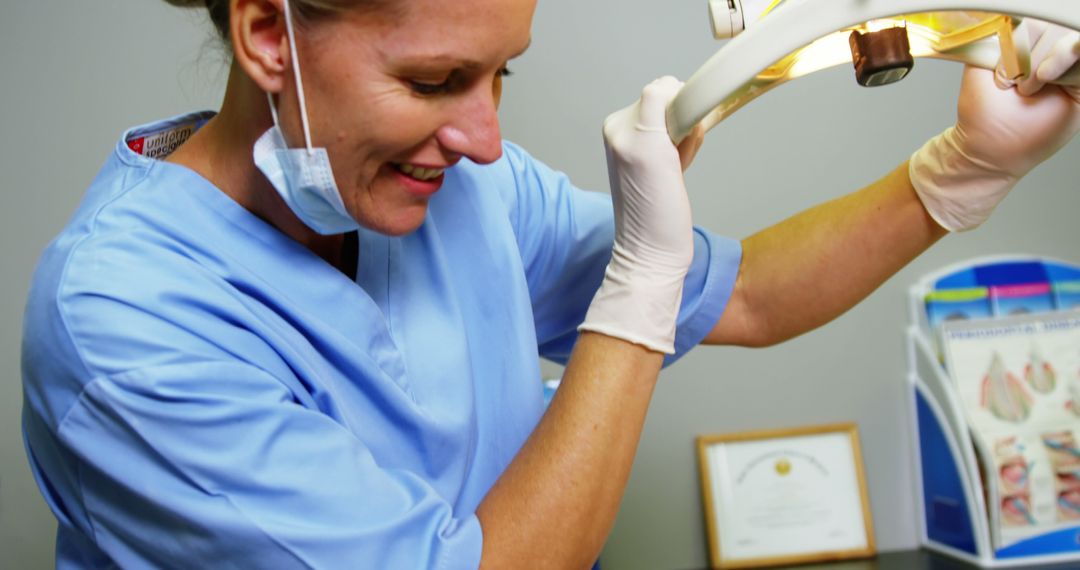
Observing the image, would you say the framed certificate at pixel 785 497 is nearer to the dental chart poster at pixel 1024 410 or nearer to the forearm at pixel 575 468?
the dental chart poster at pixel 1024 410

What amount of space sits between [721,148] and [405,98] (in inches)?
41.1

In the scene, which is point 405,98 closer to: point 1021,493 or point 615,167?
point 615,167

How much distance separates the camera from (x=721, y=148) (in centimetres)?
169

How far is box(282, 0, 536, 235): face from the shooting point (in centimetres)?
72

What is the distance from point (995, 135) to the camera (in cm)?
88


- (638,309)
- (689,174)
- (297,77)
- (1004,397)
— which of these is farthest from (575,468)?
(1004,397)

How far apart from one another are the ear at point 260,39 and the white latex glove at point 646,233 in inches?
12.3

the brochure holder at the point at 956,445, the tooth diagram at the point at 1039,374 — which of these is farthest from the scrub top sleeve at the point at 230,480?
the tooth diagram at the point at 1039,374

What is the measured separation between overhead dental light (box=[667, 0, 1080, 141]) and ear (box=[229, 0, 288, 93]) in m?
0.33

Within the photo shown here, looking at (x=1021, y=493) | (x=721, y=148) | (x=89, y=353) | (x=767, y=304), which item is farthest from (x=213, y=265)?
(x=1021, y=493)

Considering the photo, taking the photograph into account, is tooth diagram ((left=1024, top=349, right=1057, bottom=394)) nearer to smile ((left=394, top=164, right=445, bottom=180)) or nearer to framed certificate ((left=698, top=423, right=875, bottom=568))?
framed certificate ((left=698, top=423, right=875, bottom=568))

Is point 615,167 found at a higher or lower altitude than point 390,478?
higher

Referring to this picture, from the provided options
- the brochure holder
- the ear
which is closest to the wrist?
the ear

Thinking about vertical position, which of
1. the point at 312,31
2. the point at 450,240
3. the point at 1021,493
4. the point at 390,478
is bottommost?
the point at 1021,493
